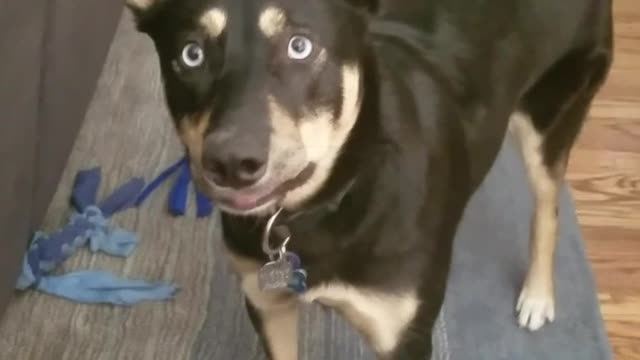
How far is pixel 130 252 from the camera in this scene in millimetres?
2168

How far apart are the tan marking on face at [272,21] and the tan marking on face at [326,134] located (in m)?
0.10

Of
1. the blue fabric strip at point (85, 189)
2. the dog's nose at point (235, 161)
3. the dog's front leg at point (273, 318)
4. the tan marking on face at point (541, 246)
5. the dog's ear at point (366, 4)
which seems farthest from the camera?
the blue fabric strip at point (85, 189)

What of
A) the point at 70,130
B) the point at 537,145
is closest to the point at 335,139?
the point at 537,145

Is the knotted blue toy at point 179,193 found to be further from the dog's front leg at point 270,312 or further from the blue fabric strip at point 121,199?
the dog's front leg at point 270,312

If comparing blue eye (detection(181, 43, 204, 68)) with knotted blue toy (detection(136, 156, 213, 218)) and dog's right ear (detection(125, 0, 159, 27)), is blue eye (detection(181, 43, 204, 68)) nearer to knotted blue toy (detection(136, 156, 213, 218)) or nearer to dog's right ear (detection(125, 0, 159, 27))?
dog's right ear (detection(125, 0, 159, 27))

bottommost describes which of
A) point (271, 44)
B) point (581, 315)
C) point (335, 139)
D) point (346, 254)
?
point (581, 315)

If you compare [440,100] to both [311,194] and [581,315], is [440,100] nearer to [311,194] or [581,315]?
Answer: [311,194]

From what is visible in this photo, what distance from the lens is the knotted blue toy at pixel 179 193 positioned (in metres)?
2.24

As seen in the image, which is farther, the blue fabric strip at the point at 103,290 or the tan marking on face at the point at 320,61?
the blue fabric strip at the point at 103,290

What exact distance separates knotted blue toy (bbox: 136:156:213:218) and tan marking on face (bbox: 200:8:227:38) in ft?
2.92

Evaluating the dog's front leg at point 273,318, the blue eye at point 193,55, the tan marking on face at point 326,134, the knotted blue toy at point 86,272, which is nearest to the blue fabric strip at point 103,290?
the knotted blue toy at point 86,272

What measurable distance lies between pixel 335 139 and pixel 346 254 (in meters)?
0.17

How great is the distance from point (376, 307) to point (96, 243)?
76cm

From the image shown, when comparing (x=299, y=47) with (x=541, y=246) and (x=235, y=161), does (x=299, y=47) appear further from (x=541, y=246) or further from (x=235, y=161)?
(x=541, y=246)
